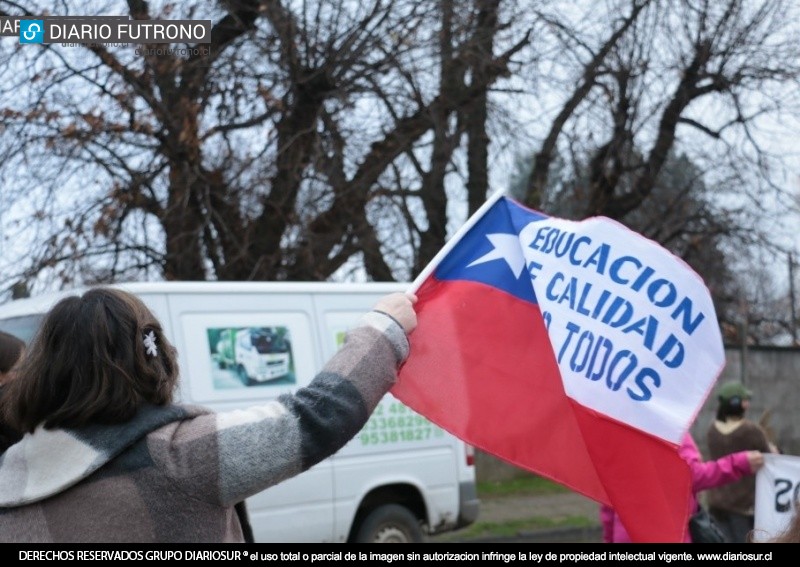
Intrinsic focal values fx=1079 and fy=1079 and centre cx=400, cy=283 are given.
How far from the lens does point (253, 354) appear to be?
7.71 meters

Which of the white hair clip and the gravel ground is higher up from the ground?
the white hair clip

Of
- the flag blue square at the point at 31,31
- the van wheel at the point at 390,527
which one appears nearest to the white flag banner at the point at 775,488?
the van wheel at the point at 390,527

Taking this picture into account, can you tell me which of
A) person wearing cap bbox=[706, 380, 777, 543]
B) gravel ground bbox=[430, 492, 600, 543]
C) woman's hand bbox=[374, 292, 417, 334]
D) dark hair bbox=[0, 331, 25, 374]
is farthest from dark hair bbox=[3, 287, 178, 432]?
gravel ground bbox=[430, 492, 600, 543]

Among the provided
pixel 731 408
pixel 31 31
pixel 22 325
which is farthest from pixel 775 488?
pixel 31 31

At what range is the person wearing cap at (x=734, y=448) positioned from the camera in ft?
22.0

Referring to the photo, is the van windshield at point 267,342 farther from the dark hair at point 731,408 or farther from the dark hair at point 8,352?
the dark hair at point 8,352

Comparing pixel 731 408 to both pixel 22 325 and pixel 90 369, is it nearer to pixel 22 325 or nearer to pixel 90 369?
pixel 22 325

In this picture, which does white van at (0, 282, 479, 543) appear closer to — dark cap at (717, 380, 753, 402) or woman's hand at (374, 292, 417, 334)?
dark cap at (717, 380, 753, 402)

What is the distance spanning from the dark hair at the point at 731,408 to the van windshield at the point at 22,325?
175 inches

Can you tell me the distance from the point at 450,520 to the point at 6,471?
22.5 ft

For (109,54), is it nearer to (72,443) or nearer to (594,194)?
(594,194)

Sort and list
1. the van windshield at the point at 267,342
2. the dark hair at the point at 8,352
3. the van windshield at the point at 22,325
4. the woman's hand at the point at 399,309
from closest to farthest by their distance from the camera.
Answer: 1. the woman's hand at the point at 399,309
2. the dark hair at the point at 8,352
3. the van windshield at the point at 22,325
4. the van windshield at the point at 267,342

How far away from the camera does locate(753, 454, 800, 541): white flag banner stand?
5.42 metres
